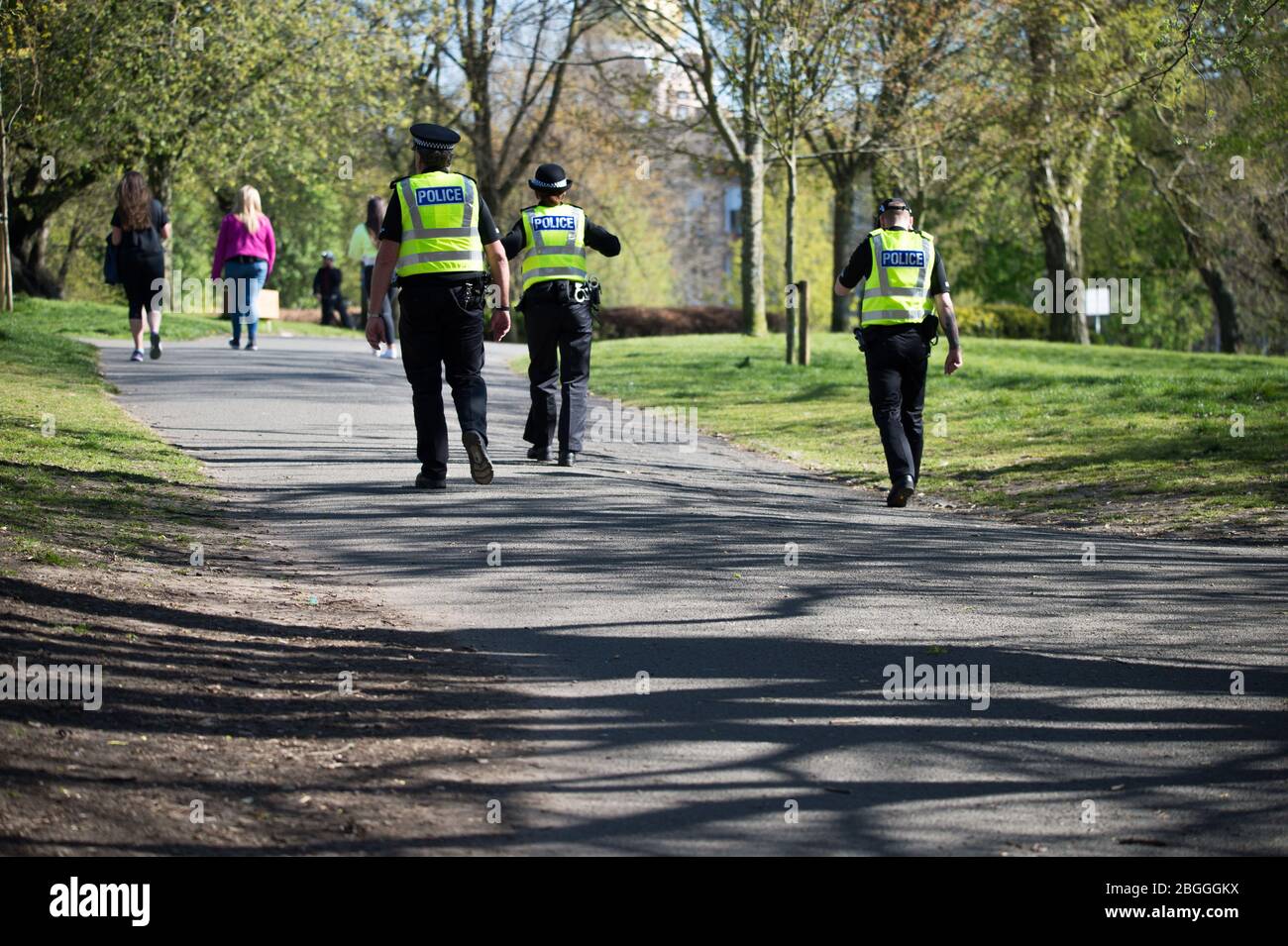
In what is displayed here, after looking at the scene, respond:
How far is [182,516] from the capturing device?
10234 millimetres

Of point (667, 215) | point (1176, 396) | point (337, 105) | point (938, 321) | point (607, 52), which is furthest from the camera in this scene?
point (667, 215)

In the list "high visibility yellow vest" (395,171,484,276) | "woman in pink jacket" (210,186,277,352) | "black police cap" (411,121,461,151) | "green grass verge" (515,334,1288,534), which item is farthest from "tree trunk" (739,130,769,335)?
"black police cap" (411,121,461,151)

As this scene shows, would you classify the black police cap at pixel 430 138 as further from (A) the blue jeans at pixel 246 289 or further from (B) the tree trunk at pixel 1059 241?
(B) the tree trunk at pixel 1059 241

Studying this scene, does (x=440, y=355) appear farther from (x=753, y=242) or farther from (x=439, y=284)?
(x=753, y=242)

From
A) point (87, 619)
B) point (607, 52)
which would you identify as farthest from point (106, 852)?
point (607, 52)

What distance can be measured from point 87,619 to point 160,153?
110 ft

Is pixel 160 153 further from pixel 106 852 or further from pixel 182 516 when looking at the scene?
pixel 106 852

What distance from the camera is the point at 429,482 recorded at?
11.7m

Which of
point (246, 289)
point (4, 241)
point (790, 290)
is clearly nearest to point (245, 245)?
point (246, 289)

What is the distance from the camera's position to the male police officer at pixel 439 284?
11.1 metres

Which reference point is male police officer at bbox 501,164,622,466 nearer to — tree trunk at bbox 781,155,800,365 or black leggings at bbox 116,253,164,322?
black leggings at bbox 116,253,164,322

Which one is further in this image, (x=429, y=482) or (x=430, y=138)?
(x=429, y=482)

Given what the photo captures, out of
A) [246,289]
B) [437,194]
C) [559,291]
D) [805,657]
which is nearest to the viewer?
[805,657]

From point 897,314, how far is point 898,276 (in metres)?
0.28
